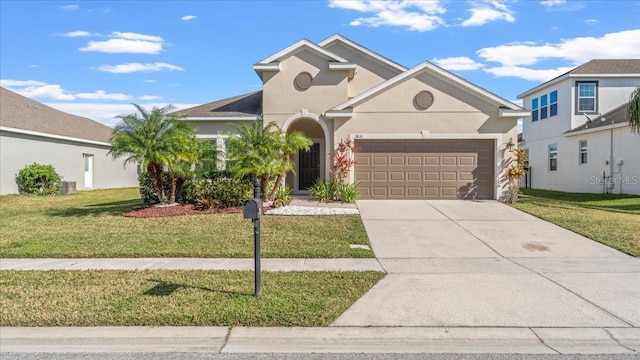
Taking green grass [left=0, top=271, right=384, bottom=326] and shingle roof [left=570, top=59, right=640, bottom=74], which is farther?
shingle roof [left=570, top=59, right=640, bottom=74]

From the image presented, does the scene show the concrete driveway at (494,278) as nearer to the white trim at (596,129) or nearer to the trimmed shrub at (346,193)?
the trimmed shrub at (346,193)

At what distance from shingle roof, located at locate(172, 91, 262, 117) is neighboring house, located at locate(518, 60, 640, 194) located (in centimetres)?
1648

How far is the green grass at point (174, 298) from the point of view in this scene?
5.09m

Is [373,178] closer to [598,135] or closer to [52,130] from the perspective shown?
[598,135]

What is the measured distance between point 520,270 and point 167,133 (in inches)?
418

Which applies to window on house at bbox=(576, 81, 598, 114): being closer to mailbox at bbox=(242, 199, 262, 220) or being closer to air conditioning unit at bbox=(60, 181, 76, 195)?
mailbox at bbox=(242, 199, 262, 220)

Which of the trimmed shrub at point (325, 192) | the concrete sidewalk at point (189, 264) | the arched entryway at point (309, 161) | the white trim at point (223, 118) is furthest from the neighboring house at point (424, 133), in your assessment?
the concrete sidewalk at point (189, 264)

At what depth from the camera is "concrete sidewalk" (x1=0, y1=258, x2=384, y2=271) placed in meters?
7.54

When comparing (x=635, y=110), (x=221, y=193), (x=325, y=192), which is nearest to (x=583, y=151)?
(x=635, y=110)

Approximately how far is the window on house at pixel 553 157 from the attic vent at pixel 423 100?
13.6 m

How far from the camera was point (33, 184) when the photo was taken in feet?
68.9

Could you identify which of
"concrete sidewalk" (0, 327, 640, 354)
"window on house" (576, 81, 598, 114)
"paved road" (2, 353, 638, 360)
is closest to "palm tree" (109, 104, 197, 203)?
"concrete sidewalk" (0, 327, 640, 354)

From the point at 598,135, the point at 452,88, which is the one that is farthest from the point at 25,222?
the point at 598,135

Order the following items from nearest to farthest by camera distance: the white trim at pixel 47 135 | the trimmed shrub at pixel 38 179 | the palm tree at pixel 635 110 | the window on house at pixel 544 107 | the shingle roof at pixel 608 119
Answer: the palm tree at pixel 635 110, the white trim at pixel 47 135, the shingle roof at pixel 608 119, the trimmed shrub at pixel 38 179, the window on house at pixel 544 107
